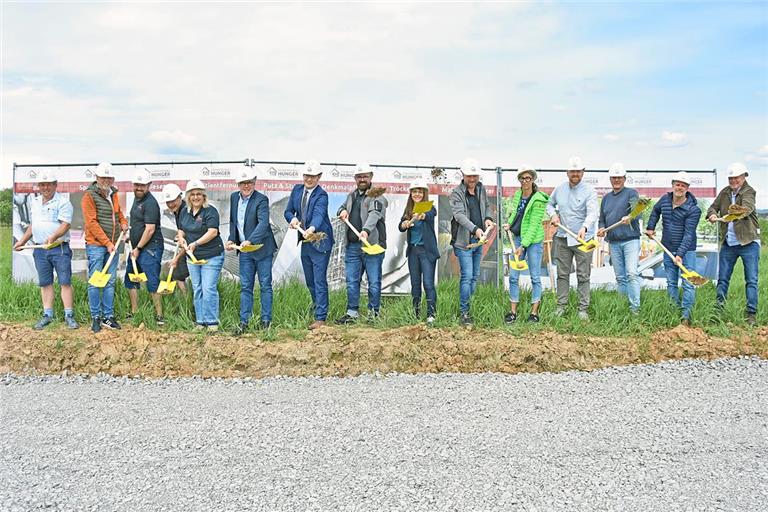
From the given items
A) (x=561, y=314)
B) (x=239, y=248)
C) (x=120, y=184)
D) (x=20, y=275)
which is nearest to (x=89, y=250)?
(x=239, y=248)

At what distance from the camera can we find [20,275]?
438 inches

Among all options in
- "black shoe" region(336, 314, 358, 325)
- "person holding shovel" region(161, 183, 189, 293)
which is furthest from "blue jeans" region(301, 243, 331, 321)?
"person holding shovel" region(161, 183, 189, 293)

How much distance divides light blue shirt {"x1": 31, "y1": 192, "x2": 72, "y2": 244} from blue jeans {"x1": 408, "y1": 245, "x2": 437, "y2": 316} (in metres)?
4.71

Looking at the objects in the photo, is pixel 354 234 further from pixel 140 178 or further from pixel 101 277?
pixel 101 277

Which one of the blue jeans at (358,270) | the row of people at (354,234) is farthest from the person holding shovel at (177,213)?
the blue jeans at (358,270)

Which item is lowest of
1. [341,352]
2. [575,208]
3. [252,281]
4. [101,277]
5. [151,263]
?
[341,352]

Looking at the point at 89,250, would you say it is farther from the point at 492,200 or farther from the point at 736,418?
the point at 736,418

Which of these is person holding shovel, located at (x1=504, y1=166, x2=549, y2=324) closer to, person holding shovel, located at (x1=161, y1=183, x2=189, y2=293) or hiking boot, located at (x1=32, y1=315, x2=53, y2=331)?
person holding shovel, located at (x1=161, y1=183, x2=189, y2=293)

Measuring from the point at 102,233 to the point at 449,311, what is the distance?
480 centimetres

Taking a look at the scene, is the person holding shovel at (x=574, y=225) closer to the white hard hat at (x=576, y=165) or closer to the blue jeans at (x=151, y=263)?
the white hard hat at (x=576, y=165)

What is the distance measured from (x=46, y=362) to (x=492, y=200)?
23.3 ft

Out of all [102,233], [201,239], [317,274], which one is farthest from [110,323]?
[317,274]

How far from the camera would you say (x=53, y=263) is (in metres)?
8.80

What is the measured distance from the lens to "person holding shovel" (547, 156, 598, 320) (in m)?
8.80
